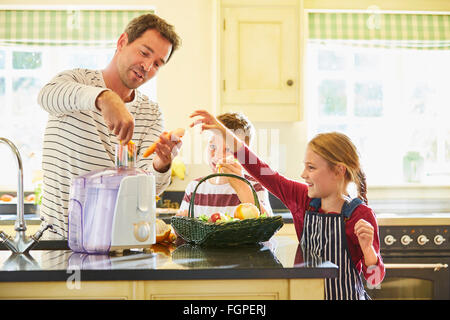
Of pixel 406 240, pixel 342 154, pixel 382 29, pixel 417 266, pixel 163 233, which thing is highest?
pixel 382 29

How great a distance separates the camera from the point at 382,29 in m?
3.81

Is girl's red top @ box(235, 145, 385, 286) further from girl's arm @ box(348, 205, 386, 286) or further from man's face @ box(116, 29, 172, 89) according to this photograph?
man's face @ box(116, 29, 172, 89)

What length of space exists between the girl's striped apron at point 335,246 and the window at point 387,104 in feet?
7.03

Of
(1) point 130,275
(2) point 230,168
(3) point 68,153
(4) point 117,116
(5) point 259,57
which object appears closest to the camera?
(1) point 130,275

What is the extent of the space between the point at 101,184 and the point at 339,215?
0.84 metres

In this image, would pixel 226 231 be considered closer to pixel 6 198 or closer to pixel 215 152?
pixel 215 152

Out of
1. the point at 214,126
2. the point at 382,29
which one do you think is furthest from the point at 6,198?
the point at 382,29

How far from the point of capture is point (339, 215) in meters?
1.82

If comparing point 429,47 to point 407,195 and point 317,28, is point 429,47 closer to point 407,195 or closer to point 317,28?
point 317,28

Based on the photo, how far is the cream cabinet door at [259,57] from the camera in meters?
3.28

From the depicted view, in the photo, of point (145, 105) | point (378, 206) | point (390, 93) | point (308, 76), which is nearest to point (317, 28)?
point (308, 76)

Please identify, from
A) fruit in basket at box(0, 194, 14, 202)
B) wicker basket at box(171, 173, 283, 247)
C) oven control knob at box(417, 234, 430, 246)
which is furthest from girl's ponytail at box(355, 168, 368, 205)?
fruit in basket at box(0, 194, 14, 202)

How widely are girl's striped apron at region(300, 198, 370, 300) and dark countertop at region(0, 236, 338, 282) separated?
306 millimetres

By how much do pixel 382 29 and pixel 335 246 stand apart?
248 cm
